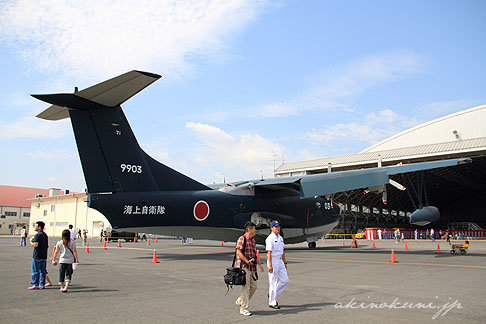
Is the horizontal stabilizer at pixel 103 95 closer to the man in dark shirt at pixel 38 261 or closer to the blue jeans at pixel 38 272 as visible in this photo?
the man in dark shirt at pixel 38 261

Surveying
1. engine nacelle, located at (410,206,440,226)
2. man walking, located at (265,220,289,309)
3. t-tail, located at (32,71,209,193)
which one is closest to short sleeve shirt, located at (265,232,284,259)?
man walking, located at (265,220,289,309)

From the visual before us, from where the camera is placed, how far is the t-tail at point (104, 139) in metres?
15.1

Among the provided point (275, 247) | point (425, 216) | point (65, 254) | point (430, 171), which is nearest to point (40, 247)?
point (65, 254)

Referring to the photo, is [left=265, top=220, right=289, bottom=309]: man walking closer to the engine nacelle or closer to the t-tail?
the t-tail

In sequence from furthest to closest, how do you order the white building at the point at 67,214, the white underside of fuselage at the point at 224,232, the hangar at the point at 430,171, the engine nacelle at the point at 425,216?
the white building at the point at 67,214
the hangar at the point at 430,171
the engine nacelle at the point at 425,216
the white underside of fuselage at the point at 224,232

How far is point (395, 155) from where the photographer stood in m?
47.0

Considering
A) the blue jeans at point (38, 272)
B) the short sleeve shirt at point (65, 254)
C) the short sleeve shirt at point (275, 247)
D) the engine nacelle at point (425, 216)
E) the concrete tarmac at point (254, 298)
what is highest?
the engine nacelle at point (425, 216)

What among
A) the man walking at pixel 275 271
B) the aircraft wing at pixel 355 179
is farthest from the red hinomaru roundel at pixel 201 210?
the man walking at pixel 275 271

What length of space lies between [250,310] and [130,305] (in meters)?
2.35

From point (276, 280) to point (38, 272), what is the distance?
6.00 meters

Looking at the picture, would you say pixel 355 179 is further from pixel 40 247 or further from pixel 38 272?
pixel 38 272

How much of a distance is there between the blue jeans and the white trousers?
18.9ft

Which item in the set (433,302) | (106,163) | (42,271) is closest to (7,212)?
(106,163)

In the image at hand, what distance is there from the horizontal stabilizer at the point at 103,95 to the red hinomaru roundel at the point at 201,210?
19.9 ft
